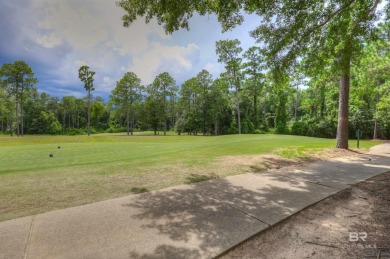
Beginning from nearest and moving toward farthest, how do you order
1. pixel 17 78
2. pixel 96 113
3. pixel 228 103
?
pixel 17 78, pixel 228 103, pixel 96 113

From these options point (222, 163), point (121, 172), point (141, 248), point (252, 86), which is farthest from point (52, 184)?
point (252, 86)

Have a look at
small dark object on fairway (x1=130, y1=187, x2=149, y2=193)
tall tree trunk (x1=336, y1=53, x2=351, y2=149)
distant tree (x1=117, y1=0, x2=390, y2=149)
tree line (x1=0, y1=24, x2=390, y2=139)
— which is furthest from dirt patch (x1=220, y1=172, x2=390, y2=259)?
tree line (x1=0, y1=24, x2=390, y2=139)

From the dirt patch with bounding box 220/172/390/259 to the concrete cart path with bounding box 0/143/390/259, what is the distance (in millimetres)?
159

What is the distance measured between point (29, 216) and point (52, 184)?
1737mm

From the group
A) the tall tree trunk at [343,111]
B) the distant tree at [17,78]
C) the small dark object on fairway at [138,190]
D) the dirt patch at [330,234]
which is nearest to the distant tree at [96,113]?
the distant tree at [17,78]

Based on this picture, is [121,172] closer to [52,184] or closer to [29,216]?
[52,184]

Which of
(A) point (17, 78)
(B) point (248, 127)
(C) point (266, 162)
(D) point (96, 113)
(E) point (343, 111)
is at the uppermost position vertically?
(A) point (17, 78)

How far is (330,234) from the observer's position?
8.57ft

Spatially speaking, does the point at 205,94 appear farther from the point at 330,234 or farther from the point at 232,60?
the point at 330,234

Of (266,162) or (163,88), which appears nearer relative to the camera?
(266,162)

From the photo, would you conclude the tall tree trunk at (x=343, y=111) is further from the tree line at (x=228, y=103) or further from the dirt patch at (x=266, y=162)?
the tree line at (x=228, y=103)

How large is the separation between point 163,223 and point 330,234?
2.35m

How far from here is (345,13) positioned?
7.02 meters

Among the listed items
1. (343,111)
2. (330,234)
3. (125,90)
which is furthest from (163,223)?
(125,90)
